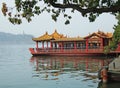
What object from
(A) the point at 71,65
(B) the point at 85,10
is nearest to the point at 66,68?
(A) the point at 71,65

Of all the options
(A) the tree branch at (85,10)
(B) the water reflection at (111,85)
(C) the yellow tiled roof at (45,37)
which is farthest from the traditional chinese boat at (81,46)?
(A) the tree branch at (85,10)

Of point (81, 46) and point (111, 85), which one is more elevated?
point (81, 46)

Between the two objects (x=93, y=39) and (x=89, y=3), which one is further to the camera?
(x=93, y=39)

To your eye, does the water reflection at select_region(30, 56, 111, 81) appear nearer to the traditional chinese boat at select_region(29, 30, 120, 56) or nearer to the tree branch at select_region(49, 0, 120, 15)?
the traditional chinese boat at select_region(29, 30, 120, 56)

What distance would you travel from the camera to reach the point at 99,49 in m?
49.1

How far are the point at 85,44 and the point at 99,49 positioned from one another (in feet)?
13.4

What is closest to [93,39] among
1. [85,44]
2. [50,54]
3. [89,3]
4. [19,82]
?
[85,44]

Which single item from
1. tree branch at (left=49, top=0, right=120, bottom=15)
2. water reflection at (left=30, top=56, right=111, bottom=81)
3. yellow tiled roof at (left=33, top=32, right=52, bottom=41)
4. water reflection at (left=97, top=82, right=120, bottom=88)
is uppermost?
yellow tiled roof at (left=33, top=32, right=52, bottom=41)

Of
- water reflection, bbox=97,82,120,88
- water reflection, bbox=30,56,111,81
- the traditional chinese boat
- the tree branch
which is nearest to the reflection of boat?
water reflection, bbox=30,56,111,81

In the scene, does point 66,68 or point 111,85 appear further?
point 66,68

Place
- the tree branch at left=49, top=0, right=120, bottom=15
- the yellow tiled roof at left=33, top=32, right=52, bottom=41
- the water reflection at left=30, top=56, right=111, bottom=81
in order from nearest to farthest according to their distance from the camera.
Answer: the tree branch at left=49, top=0, right=120, bottom=15
the water reflection at left=30, top=56, right=111, bottom=81
the yellow tiled roof at left=33, top=32, right=52, bottom=41

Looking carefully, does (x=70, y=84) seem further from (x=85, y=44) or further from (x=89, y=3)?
(x=85, y=44)

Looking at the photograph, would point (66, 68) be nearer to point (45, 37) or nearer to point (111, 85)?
point (111, 85)

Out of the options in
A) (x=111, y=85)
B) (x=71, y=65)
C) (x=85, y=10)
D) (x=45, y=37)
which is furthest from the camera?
(x=45, y=37)
